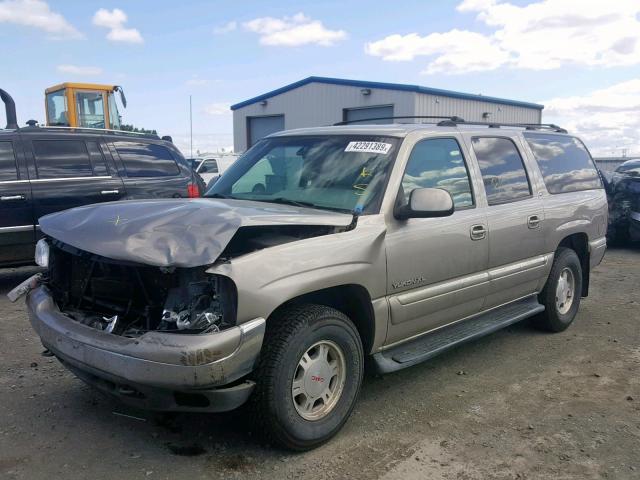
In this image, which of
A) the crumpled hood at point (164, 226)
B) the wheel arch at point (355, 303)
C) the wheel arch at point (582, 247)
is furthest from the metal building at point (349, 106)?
the crumpled hood at point (164, 226)

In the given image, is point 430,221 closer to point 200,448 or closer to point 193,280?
point 193,280

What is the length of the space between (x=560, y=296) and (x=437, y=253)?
2325 millimetres

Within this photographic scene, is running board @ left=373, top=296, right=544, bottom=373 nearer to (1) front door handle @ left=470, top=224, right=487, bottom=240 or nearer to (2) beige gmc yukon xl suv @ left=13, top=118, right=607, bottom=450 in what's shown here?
(2) beige gmc yukon xl suv @ left=13, top=118, right=607, bottom=450

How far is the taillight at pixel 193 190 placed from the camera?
25.4ft

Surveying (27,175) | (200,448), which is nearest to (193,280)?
(200,448)

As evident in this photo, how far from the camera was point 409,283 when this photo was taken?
3881 mm

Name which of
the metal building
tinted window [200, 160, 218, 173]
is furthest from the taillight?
the metal building

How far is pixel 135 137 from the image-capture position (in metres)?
7.91

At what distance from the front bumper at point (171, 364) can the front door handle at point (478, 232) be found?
80.3 inches

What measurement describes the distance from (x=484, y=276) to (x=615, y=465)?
1630mm

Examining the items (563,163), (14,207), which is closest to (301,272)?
(563,163)

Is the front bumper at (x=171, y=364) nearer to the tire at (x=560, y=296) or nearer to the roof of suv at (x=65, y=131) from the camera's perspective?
the tire at (x=560, y=296)

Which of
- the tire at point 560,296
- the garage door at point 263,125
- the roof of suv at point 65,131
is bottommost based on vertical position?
the tire at point 560,296

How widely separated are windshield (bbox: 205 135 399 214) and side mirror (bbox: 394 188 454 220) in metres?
0.22
